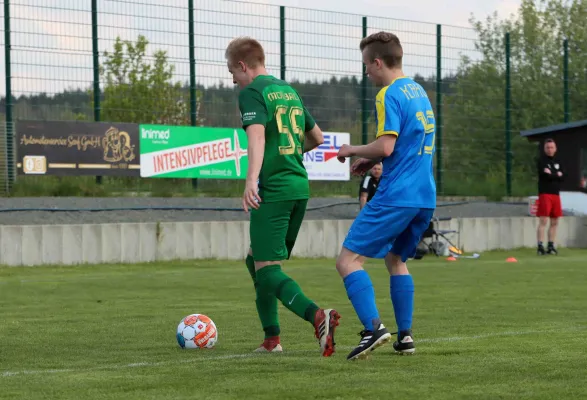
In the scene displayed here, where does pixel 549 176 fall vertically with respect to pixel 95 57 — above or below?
below

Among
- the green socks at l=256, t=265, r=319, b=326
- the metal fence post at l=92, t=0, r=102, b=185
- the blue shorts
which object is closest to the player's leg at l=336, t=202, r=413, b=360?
the blue shorts

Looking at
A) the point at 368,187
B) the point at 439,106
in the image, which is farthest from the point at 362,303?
the point at 439,106

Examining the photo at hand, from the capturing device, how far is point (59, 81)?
19.7m

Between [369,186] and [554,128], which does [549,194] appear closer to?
[369,186]

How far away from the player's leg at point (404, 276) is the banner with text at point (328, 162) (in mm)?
16131

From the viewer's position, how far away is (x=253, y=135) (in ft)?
22.1

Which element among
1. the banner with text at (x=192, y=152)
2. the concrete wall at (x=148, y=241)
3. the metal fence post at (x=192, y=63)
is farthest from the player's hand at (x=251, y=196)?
the metal fence post at (x=192, y=63)

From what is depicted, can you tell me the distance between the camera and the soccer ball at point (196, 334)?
7395 millimetres

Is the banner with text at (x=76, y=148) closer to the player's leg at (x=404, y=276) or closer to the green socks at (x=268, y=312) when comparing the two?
the green socks at (x=268, y=312)

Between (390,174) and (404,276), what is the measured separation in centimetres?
69

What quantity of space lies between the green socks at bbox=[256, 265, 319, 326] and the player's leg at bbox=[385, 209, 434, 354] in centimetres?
57

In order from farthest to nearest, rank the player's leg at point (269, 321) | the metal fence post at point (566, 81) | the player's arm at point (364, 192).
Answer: the metal fence post at point (566, 81), the player's arm at point (364, 192), the player's leg at point (269, 321)

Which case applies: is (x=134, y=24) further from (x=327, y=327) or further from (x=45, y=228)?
(x=327, y=327)

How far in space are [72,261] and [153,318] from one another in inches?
318
